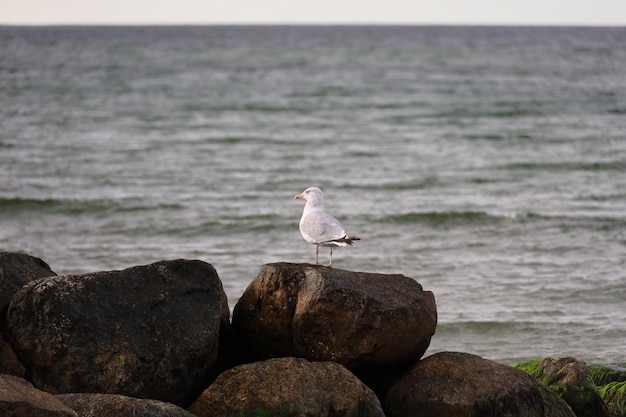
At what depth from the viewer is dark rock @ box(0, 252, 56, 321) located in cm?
782

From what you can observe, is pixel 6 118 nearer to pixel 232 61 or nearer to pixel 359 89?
pixel 359 89

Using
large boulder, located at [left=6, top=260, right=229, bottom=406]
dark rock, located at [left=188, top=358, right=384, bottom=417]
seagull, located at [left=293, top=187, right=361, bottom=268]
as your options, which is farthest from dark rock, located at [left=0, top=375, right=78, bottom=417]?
seagull, located at [left=293, top=187, right=361, bottom=268]

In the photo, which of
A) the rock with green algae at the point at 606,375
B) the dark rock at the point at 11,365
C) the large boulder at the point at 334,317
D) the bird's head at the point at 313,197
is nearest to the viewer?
the dark rock at the point at 11,365

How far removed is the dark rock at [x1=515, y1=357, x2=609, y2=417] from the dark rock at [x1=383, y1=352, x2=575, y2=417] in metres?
0.43

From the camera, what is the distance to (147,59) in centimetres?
7975

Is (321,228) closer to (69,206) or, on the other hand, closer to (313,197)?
(313,197)

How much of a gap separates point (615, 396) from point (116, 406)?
4875 millimetres

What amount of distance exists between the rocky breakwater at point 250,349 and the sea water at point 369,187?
3629 mm

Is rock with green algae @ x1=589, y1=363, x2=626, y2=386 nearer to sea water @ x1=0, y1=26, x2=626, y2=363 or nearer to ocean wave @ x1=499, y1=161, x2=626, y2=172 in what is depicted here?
sea water @ x1=0, y1=26, x2=626, y2=363

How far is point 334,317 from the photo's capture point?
313 inches

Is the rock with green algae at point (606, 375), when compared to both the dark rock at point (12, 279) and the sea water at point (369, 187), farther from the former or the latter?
the dark rock at point (12, 279)

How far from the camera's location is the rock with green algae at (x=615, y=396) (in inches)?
356

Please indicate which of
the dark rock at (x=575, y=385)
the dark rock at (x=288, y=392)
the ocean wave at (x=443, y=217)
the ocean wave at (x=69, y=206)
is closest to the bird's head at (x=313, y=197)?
the dark rock at (x=288, y=392)

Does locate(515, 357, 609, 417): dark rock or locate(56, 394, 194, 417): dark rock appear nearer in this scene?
locate(56, 394, 194, 417): dark rock
